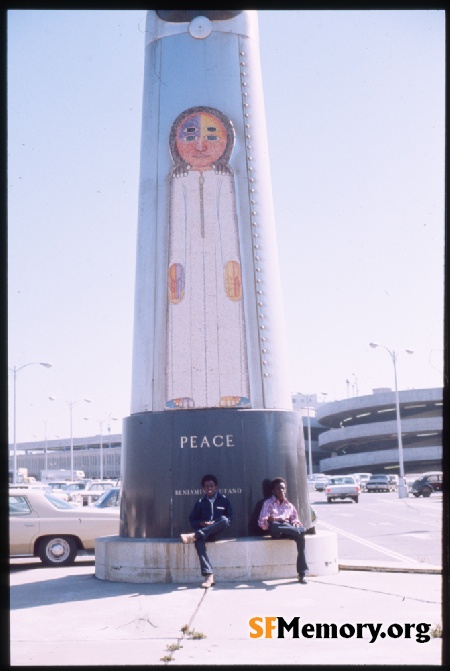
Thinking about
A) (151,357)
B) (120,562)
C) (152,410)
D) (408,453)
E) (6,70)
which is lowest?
(408,453)

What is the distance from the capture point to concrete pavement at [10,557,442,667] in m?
6.03

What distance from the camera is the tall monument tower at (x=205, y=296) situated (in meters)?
10.7

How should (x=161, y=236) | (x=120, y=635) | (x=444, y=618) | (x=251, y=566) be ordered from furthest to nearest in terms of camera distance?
(x=161, y=236) → (x=251, y=566) → (x=120, y=635) → (x=444, y=618)

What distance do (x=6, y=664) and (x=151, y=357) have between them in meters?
6.65

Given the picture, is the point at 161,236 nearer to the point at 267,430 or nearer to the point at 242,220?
the point at 242,220

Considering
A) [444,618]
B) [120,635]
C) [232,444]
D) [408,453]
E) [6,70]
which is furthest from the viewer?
[408,453]

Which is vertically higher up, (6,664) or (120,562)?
(6,664)

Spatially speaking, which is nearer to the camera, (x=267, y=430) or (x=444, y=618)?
(x=444, y=618)

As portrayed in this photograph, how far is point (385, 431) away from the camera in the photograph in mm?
85812

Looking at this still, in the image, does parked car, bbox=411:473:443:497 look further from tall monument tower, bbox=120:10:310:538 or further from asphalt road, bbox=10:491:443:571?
tall monument tower, bbox=120:10:310:538

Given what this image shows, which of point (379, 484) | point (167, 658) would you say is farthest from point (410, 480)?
point (167, 658)

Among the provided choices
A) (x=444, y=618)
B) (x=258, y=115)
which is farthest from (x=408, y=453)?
(x=444, y=618)

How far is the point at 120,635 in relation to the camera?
6852mm

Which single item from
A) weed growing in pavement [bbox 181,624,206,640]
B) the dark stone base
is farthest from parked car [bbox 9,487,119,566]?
weed growing in pavement [bbox 181,624,206,640]
